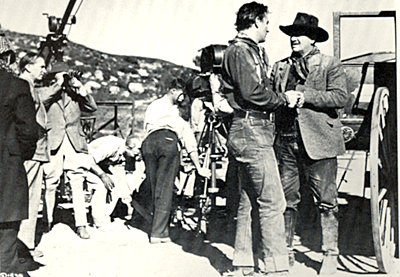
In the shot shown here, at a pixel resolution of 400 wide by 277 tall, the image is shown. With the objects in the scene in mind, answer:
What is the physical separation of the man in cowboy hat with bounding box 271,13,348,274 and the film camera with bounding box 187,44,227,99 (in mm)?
505

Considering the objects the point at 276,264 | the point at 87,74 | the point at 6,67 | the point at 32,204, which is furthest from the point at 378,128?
the point at 87,74

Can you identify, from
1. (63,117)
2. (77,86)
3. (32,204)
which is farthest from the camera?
(77,86)

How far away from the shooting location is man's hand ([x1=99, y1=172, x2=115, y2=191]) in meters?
4.71

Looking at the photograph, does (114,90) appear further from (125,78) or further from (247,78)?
(247,78)

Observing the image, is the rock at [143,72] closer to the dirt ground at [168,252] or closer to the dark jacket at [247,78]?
the dirt ground at [168,252]

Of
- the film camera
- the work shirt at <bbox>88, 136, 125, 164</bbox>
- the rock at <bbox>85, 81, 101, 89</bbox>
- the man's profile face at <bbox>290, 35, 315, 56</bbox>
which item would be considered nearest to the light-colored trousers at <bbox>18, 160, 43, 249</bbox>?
the work shirt at <bbox>88, 136, 125, 164</bbox>

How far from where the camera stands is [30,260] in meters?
3.77

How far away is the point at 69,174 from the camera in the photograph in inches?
180

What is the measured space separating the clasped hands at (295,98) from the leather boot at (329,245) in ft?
2.35

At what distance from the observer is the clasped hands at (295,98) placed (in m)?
3.17

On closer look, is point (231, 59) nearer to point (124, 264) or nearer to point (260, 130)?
point (260, 130)

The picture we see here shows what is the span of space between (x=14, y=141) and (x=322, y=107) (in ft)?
6.30

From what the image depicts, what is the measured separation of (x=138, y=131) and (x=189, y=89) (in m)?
9.35

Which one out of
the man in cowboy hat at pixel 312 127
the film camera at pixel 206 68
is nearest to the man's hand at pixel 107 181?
the film camera at pixel 206 68
